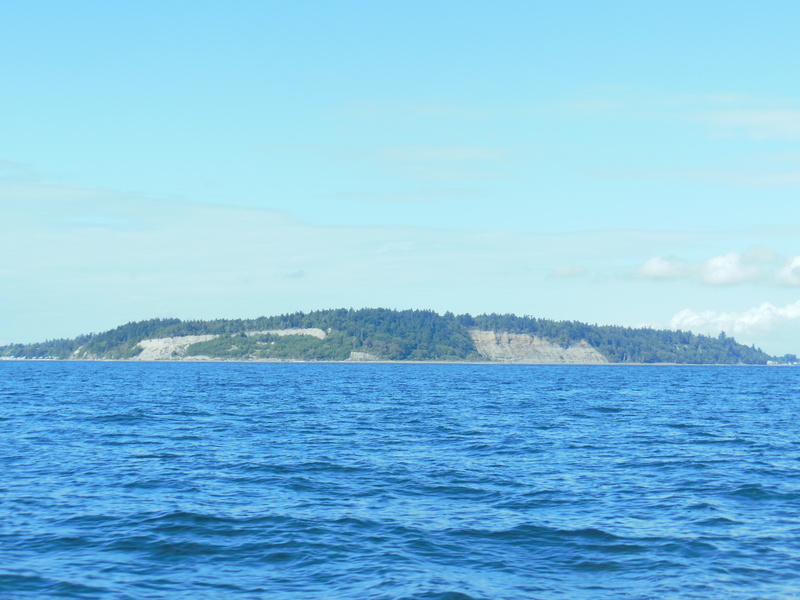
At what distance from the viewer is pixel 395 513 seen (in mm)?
25906

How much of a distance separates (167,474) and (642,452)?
23.7 metres

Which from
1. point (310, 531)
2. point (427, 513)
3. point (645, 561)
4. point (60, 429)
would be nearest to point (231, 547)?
point (310, 531)

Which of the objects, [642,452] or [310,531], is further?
[642,452]

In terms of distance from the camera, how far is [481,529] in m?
24.0

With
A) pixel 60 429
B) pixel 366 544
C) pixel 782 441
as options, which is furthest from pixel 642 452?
pixel 60 429

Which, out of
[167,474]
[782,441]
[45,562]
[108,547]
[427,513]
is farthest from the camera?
[782,441]

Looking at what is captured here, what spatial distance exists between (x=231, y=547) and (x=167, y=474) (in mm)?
12035

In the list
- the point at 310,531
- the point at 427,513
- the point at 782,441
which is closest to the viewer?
the point at 310,531

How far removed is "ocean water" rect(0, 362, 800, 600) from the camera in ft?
62.6

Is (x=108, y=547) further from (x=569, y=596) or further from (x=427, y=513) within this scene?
(x=569, y=596)

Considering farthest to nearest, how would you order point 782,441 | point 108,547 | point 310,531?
1. point 782,441
2. point 310,531
3. point 108,547

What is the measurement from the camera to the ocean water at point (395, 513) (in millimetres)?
19094

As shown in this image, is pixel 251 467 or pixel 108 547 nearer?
pixel 108 547

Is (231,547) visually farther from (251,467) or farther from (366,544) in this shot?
(251,467)
